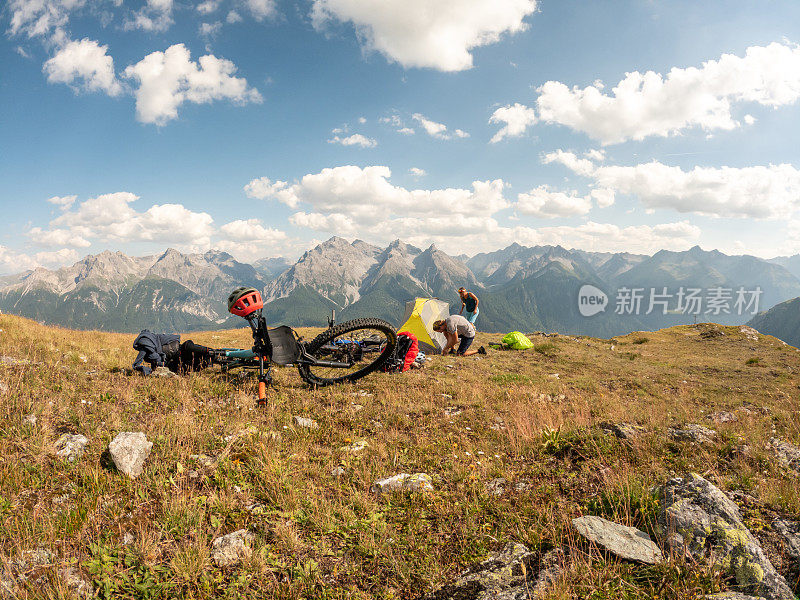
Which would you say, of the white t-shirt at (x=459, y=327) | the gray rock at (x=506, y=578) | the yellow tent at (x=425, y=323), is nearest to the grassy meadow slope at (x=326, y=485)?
the gray rock at (x=506, y=578)

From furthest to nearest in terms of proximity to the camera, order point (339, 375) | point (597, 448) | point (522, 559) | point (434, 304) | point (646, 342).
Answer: point (646, 342)
point (434, 304)
point (339, 375)
point (597, 448)
point (522, 559)

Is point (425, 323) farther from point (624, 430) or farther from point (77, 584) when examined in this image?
point (77, 584)

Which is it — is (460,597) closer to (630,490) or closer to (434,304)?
(630,490)

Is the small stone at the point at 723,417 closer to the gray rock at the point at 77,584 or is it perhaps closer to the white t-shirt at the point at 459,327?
the white t-shirt at the point at 459,327

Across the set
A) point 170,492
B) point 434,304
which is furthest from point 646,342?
point 170,492

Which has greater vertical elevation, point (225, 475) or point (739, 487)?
point (739, 487)

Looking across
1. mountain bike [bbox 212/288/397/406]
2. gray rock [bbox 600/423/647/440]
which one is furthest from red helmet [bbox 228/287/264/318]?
gray rock [bbox 600/423/647/440]

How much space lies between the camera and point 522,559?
320 cm

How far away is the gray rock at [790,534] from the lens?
3.15 metres

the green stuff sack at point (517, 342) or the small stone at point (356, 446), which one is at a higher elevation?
the small stone at point (356, 446)

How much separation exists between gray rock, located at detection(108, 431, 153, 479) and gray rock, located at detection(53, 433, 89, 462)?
59 cm

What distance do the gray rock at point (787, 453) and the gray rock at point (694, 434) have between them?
75 cm

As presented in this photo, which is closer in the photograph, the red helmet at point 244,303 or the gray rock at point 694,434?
the gray rock at point 694,434

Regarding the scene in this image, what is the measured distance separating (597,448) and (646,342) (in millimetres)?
35418
